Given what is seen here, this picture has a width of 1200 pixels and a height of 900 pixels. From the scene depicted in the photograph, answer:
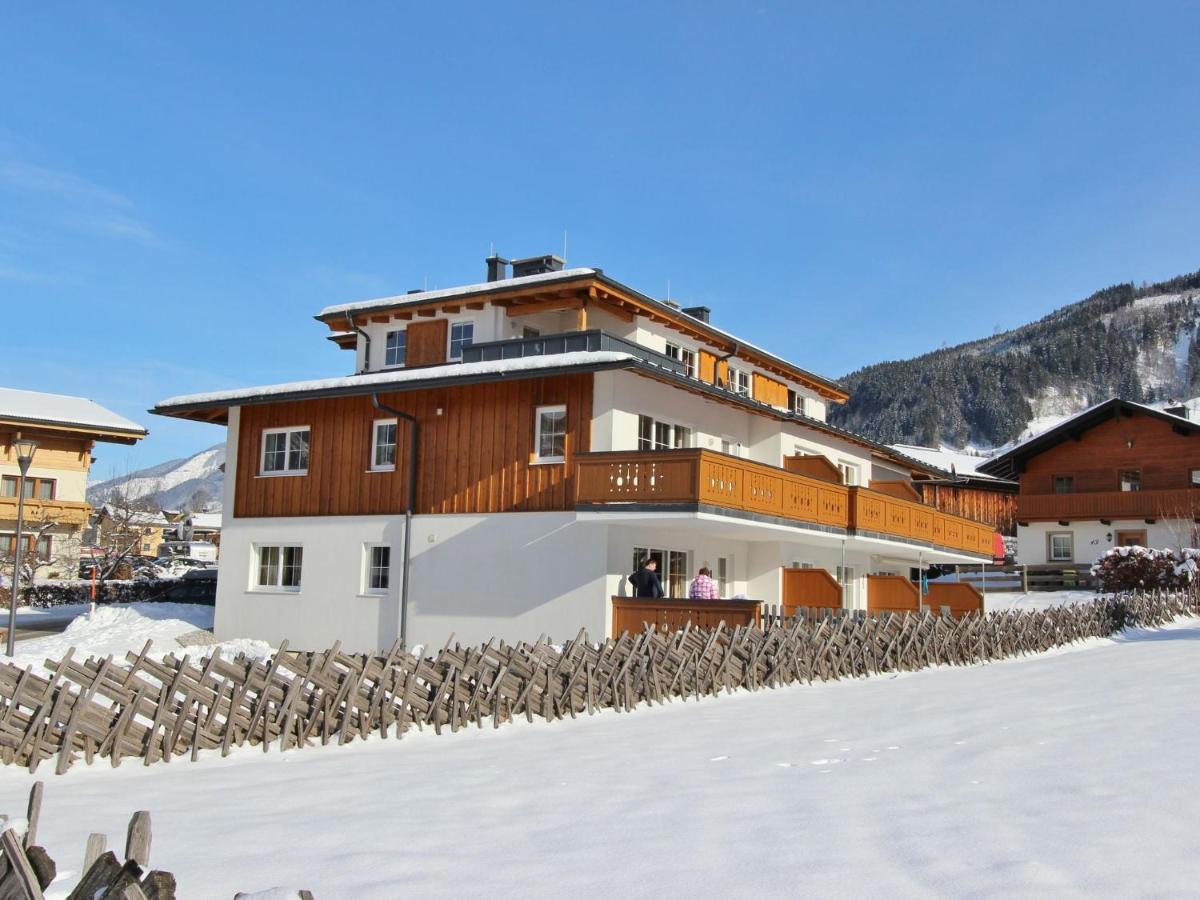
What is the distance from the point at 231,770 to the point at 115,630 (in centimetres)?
1904

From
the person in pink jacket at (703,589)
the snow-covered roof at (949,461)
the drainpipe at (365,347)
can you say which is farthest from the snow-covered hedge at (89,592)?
the snow-covered roof at (949,461)

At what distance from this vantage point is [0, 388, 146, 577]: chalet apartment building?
49.1 meters

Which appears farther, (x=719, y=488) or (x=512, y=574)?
(x=512, y=574)

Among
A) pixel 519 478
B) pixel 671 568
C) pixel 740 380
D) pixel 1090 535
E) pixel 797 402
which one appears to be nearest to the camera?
pixel 519 478

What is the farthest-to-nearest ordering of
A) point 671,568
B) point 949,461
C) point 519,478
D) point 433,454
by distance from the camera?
point 949,461 → point 433,454 → point 671,568 → point 519,478

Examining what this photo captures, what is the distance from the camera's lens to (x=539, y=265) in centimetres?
2911

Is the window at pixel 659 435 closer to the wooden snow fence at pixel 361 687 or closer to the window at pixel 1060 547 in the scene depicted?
the wooden snow fence at pixel 361 687

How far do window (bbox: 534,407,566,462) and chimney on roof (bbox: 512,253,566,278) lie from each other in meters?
7.41

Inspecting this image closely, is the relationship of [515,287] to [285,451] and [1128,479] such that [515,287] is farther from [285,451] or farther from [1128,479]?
[1128,479]

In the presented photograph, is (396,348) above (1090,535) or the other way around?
above

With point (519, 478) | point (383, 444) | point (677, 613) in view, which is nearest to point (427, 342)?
point (383, 444)

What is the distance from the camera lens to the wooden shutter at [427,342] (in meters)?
27.6

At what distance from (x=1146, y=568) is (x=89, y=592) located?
36.2m

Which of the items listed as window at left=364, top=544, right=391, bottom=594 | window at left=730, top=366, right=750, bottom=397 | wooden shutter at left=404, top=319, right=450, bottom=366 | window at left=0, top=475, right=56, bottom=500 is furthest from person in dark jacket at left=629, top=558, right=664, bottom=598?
window at left=0, top=475, right=56, bottom=500
